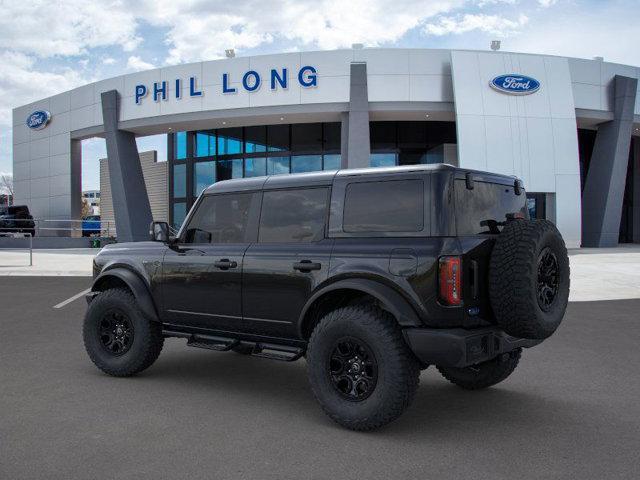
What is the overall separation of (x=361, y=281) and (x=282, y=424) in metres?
1.23

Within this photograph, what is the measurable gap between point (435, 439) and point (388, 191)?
Result: 1.83 m

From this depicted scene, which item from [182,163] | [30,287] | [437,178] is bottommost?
[30,287]

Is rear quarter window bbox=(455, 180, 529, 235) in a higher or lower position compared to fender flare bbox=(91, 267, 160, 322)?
higher

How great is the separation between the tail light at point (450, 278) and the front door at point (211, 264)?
1865 mm

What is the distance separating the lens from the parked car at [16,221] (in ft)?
105

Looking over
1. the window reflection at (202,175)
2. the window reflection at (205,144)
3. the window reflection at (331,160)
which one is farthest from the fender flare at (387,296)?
the window reflection at (205,144)

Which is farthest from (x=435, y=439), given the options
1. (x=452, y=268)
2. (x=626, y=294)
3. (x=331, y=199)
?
(x=626, y=294)

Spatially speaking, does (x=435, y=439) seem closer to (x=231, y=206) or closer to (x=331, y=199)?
(x=331, y=199)

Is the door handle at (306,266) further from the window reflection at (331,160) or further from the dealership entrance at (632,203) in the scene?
the dealership entrance at (632,203)

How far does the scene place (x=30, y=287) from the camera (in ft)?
43.7

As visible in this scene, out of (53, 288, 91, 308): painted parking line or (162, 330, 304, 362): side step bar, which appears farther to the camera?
(53, 288, 91, 308): painted parking line

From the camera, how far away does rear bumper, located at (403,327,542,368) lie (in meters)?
3.83

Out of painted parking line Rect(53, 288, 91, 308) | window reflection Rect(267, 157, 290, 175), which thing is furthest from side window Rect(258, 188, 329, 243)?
window reflection Rect(267, 157, 290, 175)

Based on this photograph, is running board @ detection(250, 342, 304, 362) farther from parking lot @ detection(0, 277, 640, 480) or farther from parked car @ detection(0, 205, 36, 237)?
parked car @ detection(0, 205, 36, 237)
